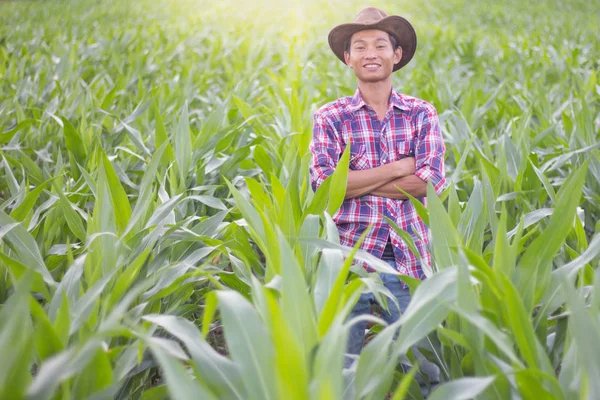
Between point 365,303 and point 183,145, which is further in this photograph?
point 183,145

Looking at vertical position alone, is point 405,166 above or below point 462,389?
above

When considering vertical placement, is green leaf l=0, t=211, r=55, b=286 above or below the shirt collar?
below

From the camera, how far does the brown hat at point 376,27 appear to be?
5.04 feet

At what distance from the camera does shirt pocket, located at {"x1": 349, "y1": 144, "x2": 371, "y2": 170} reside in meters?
1.56

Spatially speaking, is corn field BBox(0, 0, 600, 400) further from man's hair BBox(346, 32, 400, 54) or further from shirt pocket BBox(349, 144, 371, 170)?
man's hair BBox(346, 32, 400, 54)

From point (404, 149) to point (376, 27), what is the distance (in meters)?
0.31

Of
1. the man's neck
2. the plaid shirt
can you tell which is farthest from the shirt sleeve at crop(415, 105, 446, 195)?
the man's neck

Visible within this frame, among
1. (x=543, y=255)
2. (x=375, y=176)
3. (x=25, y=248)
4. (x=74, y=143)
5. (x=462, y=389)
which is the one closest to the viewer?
(x=462, y=389)

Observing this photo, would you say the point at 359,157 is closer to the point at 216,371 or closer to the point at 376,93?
the point at 376,93

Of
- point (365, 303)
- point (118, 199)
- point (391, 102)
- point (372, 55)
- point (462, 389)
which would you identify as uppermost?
point (372, 55)

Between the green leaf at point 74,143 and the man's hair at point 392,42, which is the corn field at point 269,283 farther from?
the man's hair at point 392,42

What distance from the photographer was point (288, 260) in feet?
2.85

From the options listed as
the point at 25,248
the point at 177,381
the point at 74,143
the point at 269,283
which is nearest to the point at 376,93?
the point at 269,283

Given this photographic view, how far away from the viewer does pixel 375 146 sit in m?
1.56
